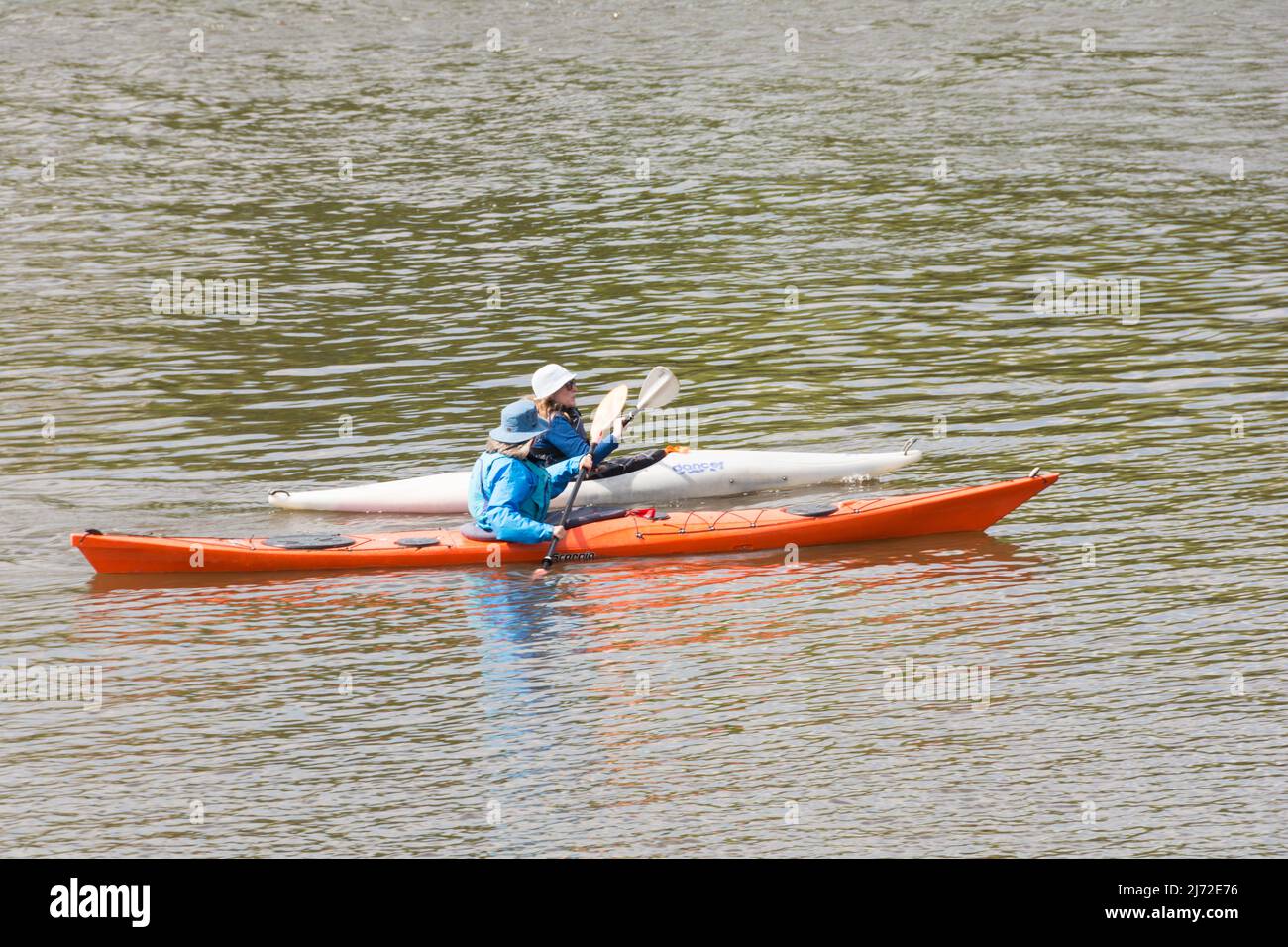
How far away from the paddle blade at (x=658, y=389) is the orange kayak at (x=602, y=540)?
5.27 feet

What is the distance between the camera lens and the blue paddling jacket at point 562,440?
13.4m

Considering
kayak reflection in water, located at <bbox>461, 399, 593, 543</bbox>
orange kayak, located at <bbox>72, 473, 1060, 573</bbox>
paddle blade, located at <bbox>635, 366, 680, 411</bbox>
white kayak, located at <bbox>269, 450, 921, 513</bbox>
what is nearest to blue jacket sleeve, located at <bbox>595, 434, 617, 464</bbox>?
white kayak, located at <bbox>269, 450, 921, 513</bbox>

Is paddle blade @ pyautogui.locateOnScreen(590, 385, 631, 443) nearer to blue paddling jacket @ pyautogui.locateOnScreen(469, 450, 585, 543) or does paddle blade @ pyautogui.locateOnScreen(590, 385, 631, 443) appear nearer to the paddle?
the paddle

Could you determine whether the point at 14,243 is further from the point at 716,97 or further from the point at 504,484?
the point at 504,484

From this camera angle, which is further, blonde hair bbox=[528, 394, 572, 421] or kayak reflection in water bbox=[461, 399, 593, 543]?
blonde hair bbox=[528, 394, 572, 421]

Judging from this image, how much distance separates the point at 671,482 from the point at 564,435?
986 mm

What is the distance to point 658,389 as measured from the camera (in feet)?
46.4

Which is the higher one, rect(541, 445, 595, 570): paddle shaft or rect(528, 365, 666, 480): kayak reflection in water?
rect(528, 365, 666, 480): kayak reflection in water

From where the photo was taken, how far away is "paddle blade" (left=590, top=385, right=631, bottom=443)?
13.7 metres

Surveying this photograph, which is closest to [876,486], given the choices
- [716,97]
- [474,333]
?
[474,333]

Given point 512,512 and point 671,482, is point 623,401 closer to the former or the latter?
point 671,482

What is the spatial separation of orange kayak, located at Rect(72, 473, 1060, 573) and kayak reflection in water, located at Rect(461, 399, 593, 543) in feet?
0.38

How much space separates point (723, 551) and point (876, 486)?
1845 mm

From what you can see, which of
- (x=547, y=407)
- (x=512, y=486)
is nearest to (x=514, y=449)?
(x=512, y=486)
